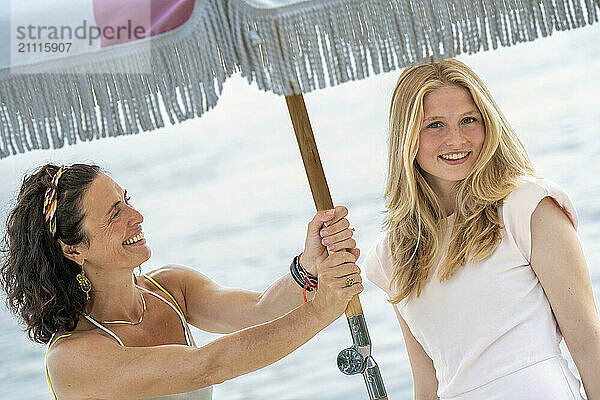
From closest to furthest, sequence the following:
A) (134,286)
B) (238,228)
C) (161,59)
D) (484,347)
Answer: (161,59), (484,347), (134,286), (238,228)

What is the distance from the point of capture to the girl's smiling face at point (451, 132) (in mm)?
2082

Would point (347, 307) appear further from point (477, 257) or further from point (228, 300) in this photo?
point (228, 300)

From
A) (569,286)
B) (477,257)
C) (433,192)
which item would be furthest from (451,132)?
(569,286)

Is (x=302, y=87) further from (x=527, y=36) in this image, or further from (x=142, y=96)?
(x=527, y=36)

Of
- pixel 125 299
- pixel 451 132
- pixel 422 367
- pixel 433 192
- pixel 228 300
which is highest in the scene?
pixel 451 132

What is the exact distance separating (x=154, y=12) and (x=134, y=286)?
1119mm

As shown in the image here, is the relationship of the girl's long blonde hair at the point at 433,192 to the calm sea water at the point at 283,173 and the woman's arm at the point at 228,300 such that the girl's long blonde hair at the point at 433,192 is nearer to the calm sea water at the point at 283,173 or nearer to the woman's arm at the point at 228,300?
the woman's arm at the point at 228,300

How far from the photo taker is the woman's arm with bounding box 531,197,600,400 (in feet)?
6.24

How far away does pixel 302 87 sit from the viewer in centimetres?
147

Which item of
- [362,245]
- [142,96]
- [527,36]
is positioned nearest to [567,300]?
[527,36]

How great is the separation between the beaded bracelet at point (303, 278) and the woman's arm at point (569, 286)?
1.89ft

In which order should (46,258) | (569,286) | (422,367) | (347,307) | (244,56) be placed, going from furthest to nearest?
(422,367), (46,258), (347,307), (569,286), (244,56)

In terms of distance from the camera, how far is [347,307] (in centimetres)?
203

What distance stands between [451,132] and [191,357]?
2.84 feet
